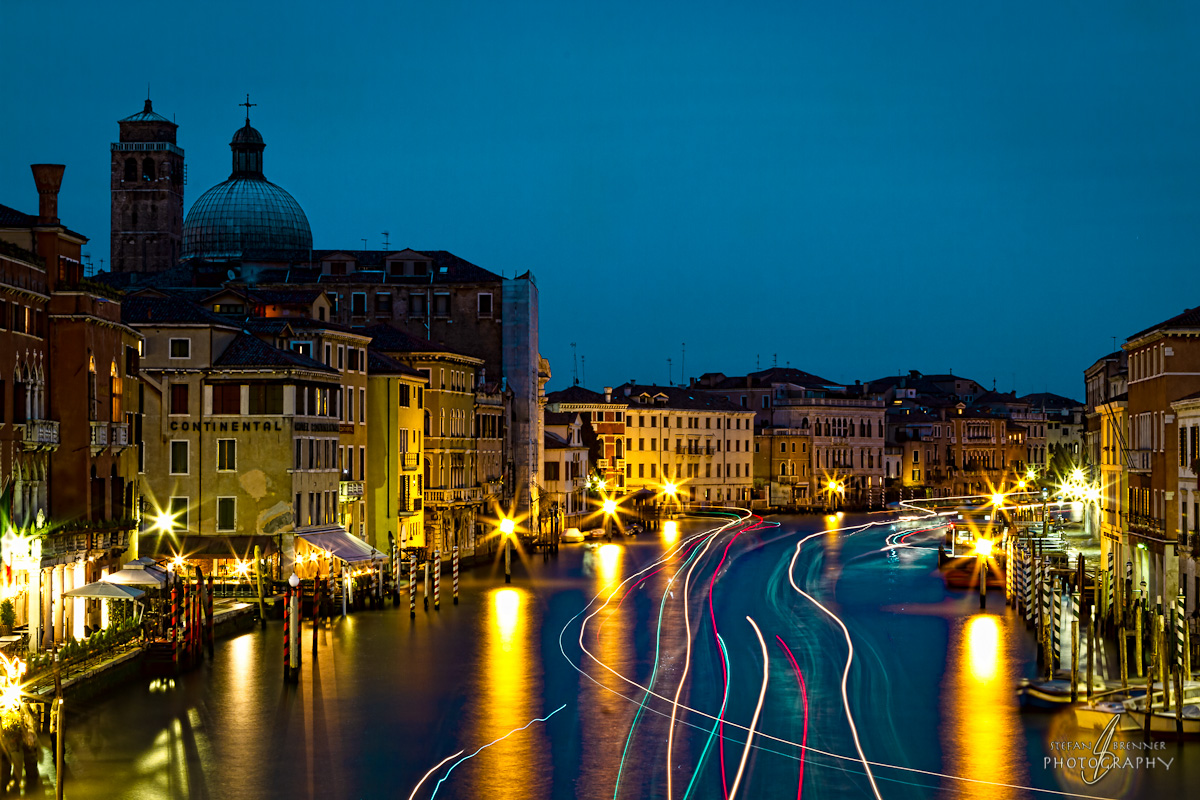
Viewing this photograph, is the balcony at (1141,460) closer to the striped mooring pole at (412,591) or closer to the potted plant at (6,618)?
the striped mooring pole at (412,591)

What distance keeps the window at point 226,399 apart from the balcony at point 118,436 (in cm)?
879

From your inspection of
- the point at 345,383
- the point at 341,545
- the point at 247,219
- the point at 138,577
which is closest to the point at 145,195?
the point at 247,219

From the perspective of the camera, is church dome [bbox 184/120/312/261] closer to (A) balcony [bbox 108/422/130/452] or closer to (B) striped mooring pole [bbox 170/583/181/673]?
(A) balcony [bbox 108/422/130/452]

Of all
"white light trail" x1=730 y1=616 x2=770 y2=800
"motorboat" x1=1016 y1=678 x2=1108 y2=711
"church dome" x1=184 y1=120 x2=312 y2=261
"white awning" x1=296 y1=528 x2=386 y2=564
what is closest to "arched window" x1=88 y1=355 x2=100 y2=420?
"white awning" x1=296 y1=528 x2=386 y2=564

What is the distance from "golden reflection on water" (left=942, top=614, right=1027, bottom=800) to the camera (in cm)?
2522

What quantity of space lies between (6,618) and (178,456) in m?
15.9

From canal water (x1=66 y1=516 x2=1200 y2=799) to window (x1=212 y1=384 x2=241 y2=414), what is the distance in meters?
6.46

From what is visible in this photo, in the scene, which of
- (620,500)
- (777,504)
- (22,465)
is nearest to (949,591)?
(22,465)

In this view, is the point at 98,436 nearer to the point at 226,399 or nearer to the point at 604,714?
the point at 226,399

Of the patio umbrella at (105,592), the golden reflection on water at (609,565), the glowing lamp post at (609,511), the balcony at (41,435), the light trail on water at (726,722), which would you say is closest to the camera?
the light trail on water at (726,722)

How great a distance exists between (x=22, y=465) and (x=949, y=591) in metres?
32.8

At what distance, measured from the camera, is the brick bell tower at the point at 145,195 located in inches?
3263

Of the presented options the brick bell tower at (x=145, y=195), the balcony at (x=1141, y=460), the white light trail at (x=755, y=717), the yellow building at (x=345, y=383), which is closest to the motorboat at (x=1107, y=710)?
the white light trail at (x=755, y=717)

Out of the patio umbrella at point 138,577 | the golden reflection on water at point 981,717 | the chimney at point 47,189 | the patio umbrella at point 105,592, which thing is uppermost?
the chimney at point 47,189
